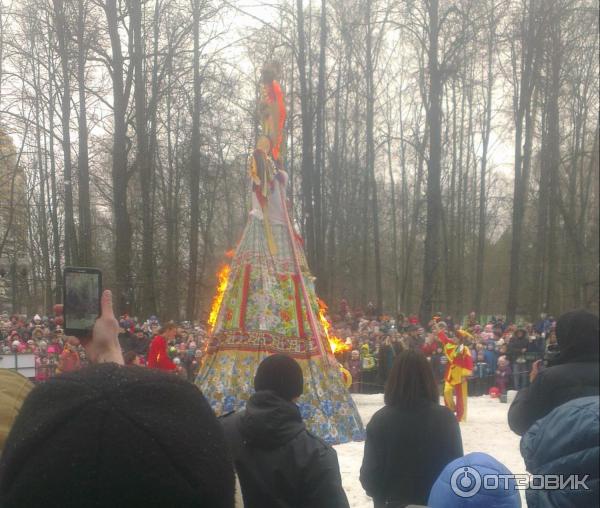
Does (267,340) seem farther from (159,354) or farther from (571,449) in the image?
(571,449)

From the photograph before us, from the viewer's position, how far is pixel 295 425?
2818 mm

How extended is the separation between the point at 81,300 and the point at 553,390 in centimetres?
215

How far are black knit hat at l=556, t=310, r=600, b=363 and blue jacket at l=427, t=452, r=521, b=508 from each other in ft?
2.78

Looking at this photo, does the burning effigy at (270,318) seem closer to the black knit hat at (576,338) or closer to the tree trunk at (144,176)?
the tree trunk at (144,176)

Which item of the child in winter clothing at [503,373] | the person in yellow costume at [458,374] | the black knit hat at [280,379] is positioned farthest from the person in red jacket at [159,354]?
the child in winter clothing at [503,373]

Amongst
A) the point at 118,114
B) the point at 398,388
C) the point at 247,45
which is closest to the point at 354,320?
the point at 247,45

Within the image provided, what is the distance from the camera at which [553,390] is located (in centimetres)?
312

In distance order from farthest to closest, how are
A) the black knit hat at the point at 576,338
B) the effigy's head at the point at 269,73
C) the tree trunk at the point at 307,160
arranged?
the tree trunk at the point at 307,160 → the effigy's head at the point at 269,73 → the black knit hat at the point at 576,338

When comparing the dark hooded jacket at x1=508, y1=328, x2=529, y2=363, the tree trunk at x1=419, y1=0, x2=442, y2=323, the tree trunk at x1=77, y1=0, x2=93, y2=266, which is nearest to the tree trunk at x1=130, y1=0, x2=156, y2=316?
→ the tree trunk at x1=77, y1=0, x2=93, y2=266

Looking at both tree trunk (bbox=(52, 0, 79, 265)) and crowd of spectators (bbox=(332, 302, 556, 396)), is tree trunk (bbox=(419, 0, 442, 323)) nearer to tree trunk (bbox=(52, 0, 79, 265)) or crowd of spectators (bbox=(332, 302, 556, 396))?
crowd of spectators (bbox=(332, 302, 556, 396))

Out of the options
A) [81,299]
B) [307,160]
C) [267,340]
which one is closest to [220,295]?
[267,340]

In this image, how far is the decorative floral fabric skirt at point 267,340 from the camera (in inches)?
345

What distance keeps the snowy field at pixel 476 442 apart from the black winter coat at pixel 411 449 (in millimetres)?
3258

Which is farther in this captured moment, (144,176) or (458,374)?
(144,176)
